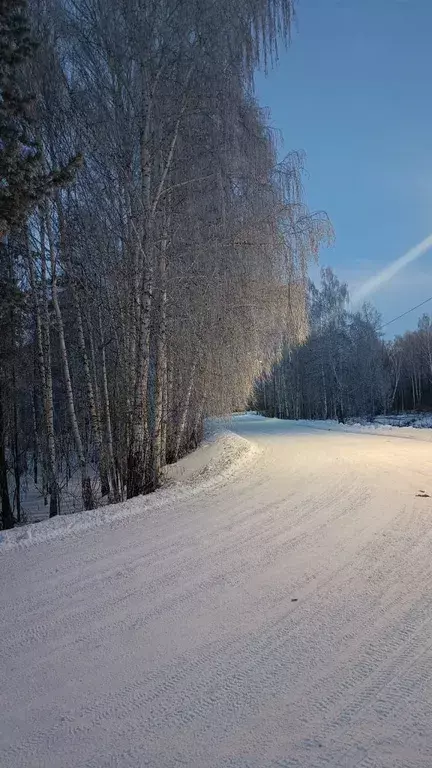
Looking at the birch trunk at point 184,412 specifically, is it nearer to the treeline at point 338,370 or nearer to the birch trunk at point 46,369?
the birch trunk at point 46,369

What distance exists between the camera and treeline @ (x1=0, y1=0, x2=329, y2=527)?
6.53m

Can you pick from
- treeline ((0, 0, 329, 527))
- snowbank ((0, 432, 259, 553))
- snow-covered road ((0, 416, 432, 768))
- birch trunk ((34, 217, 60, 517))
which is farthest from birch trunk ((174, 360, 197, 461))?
snow-covered road ((0, 416, 432, 768))

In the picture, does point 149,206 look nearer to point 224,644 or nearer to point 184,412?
point 184,412

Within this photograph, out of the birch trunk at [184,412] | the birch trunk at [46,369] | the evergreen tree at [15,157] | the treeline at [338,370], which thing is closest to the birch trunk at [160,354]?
the birch trunk at [184,412]

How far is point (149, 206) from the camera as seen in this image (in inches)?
262

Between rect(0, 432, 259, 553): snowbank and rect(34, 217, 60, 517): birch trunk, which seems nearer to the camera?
rect(0, 432, 259, 553): snowbank

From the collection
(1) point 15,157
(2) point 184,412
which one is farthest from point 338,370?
(1) point 15,157

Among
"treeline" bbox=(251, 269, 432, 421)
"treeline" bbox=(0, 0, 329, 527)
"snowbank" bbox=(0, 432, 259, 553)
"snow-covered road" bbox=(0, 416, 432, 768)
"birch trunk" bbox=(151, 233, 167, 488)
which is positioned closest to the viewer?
"snow-covered road" bbox=(0, 416, 432, 768)

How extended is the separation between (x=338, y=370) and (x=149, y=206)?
29.1 metres

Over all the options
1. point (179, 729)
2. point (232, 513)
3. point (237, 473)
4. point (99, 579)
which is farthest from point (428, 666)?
point (237, 473)

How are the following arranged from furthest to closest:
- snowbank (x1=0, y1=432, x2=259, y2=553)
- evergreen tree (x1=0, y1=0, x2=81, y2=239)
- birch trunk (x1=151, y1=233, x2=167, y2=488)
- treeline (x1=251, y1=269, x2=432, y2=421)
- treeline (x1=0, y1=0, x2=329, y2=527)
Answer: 1. treeline (x1=251, y1=269, x2=432, y2=421)
2. birch trunk (x1=151, y1=233, x2=167, y2=488)
3. treeline (x1=0, y1=0, x2=329, y2=527)
4. evergreen tree (x1=0, y1=0, x2=81, y2=239)
5. snowbank (x1=0, y1=432, x2=259, y2=553)

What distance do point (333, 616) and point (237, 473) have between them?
5.10 m

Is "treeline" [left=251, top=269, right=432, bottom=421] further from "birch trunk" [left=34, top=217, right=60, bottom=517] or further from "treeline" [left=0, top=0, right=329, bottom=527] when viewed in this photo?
"birch trunk" [left=34, top=217, right=60, bottom=517]

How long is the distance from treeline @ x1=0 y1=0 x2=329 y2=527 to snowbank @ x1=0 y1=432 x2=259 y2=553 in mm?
649
